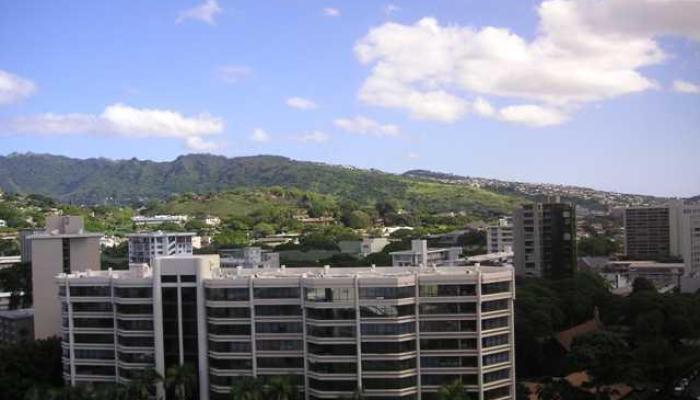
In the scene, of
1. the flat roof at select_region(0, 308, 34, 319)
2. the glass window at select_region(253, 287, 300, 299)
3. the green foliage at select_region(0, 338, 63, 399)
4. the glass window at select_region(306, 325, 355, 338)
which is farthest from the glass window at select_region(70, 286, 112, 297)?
the flat roof at select_region(0, 308, 34, 319)

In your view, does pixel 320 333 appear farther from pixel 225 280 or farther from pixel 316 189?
pixel 316 189

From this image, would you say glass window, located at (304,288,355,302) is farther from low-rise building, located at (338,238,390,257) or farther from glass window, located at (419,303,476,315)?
low-rise building, located at (338,238,390,257)

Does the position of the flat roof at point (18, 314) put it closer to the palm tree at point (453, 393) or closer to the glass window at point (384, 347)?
the glass window at point (384, 347)

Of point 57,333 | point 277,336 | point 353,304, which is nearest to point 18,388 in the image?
point 57,333

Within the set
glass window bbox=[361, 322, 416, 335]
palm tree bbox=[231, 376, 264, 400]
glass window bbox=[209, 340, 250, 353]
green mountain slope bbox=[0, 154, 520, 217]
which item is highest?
green mountain slope bbox=[0, 154, 520, 217]

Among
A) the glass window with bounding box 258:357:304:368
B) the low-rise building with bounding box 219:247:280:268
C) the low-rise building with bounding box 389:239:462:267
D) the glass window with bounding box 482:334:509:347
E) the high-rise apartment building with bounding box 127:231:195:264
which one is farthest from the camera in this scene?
the high-rise apartment building with bounding box 127:231:195:264

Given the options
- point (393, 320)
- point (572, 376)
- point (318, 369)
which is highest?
point (393, 320)

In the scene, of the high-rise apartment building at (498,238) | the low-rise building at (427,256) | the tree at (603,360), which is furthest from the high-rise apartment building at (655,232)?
the tree at (603,360)

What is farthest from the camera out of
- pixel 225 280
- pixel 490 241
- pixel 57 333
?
pixel 490 241
